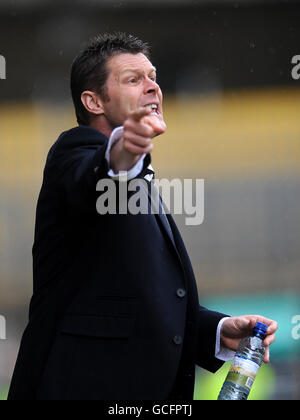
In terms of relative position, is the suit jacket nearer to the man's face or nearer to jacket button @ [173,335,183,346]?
jacket button @ [173,335,183,346]

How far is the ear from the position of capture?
7.91 feet

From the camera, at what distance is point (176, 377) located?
7.52 ft

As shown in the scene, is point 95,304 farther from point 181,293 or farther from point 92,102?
point 92,102

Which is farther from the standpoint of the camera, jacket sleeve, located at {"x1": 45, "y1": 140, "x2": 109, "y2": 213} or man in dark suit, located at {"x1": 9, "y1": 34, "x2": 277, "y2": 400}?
man in dark suit, located at {"x1": 9, "y1": 34, "x2": 277, "y2": 400}

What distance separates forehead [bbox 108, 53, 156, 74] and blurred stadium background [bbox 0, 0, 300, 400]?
4950 mm

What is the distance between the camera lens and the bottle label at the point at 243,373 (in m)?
2.32

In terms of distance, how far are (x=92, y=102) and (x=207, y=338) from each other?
3.11 ft

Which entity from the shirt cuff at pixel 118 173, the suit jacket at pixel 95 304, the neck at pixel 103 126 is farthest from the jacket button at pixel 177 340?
the neck at pixel 103 126

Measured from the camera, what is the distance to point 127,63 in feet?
8.04

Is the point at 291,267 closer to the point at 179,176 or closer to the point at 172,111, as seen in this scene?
the point at 179,176

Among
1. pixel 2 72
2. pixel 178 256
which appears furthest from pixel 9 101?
pixel 178 256

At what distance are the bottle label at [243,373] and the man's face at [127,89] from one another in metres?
0.87

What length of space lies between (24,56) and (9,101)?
20.8 inches

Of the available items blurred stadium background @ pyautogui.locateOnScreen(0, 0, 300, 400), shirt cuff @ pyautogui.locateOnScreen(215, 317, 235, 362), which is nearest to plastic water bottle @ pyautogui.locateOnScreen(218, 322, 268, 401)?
shirt cuff @ pyautogui.locateOnScreen(215, 317, 235, 362)
